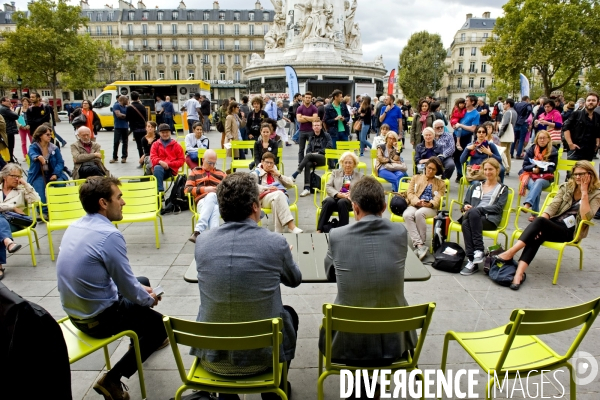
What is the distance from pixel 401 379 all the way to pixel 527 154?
563 cm

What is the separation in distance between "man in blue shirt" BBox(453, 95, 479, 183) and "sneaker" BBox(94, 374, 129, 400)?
7.84 meters

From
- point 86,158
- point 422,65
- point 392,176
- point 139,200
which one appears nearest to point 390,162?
point 392,176

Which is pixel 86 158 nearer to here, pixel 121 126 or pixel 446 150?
pixel 121 126

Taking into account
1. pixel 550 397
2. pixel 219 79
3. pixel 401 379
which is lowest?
pixel 550 397

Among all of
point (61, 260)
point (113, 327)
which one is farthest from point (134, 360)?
point (61, 260)

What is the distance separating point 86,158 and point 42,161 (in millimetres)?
627

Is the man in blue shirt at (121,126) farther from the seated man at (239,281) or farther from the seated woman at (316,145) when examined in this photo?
the seated man at (239,281)

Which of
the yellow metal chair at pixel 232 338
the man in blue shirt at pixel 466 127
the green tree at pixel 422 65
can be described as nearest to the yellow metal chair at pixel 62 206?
the yellow metal chair at pixel 232 338

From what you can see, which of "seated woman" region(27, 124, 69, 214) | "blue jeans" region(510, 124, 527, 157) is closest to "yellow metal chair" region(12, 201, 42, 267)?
"seated woman" region(27, 124, 69, 214)

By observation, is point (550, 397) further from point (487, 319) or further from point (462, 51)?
point (462, 51)

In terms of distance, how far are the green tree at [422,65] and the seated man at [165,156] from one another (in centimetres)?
5807

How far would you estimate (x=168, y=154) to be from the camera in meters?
7.61

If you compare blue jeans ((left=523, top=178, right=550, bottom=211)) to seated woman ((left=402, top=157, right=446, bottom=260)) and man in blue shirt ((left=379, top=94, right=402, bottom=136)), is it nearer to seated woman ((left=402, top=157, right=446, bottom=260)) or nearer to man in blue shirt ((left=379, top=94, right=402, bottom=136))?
seated woman ((left=402, top=157, right=446, bottom=260))

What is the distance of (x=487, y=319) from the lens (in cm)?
376
